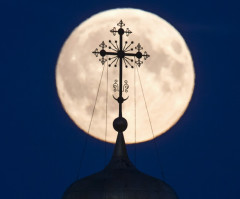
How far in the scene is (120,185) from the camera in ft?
189

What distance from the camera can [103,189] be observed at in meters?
57.4

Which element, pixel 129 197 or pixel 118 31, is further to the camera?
pixel 118 31

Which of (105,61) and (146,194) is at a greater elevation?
(105,61)

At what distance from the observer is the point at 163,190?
192 ft

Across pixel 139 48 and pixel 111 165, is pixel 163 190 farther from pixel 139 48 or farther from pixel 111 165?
pixel 139 48

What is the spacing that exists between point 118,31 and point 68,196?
36.4ft

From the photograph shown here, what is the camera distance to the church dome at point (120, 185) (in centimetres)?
5724

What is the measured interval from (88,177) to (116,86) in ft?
22.6

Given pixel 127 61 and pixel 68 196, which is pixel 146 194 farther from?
pixel 127 61

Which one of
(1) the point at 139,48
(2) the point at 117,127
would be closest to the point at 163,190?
(2) the point at 117,127

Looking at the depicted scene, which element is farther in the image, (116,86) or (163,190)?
(116,86)

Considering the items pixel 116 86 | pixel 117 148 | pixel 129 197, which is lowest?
pixel 129 197

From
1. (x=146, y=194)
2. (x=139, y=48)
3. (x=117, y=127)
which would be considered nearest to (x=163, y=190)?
(x=146, y=194)

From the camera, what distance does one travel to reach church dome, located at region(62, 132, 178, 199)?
5724 cm
